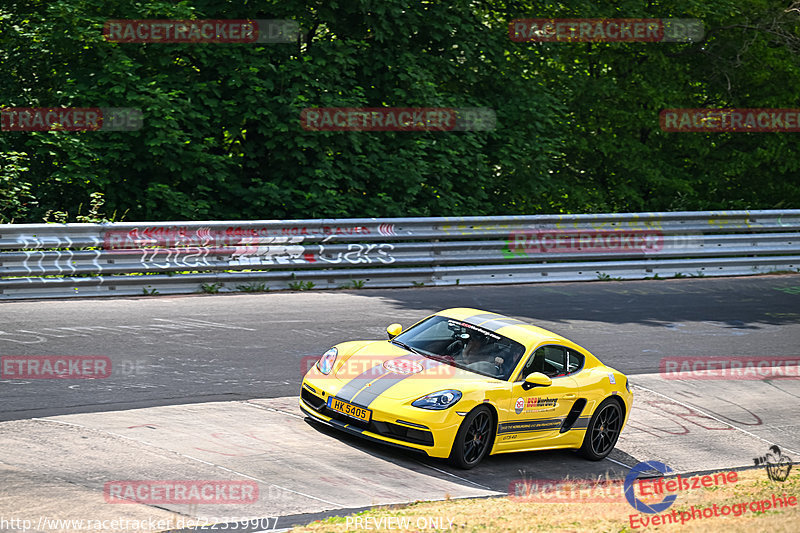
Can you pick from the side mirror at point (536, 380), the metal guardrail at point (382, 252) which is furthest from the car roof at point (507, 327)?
the metal guardrail at point (382, 252)

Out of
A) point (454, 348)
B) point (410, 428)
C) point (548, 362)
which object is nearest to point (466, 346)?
point (454, 348)

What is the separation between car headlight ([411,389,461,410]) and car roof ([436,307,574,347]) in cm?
127

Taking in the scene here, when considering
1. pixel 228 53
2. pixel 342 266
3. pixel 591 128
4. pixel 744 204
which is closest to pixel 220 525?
pixel 342 266

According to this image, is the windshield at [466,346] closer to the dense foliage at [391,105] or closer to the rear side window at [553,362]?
the rear side window at [553,362]

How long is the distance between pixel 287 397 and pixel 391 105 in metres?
9.87

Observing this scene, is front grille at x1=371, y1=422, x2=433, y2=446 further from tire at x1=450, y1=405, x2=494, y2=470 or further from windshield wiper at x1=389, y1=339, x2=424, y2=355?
windshield wiper at x1=389, y1=339, x2=424, y2=355

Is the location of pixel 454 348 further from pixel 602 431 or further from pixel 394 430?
pixel 602 431

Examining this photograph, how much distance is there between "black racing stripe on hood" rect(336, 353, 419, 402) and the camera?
9.27m

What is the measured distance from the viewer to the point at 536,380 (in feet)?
30.9

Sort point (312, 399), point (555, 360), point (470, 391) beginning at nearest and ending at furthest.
A: point (470, 391)
point (312, 399)
point (555, 360)

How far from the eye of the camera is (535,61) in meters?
21.2

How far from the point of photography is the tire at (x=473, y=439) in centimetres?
895

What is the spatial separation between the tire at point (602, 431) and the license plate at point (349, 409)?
8.68ft

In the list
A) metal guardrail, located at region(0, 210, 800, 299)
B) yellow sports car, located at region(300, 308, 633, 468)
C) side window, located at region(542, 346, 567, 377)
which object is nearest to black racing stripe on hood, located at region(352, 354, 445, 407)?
yellow sports car, located at region(300, 308, 633, 468)
